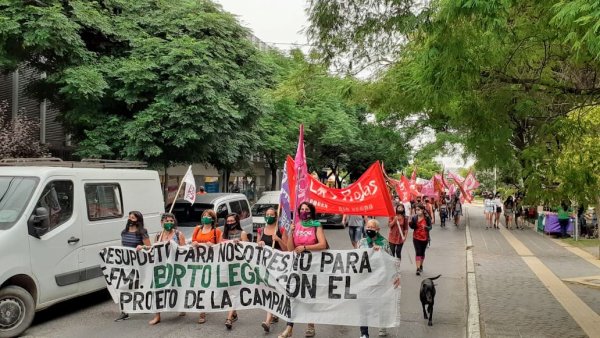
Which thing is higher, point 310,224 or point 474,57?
point 474,57

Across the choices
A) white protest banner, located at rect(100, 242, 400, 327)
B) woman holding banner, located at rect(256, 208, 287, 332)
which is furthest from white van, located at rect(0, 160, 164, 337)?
woman holding banner, located at rect(256, 208, 287, 332)

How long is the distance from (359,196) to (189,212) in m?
4.59

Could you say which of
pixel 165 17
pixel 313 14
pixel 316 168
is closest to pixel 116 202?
pixel 313 14

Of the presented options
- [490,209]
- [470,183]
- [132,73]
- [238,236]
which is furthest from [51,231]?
[470,183]

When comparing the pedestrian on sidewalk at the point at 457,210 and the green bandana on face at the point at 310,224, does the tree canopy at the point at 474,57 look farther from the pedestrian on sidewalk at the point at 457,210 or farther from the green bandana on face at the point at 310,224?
the pedestrian on sidewalk at the point at 457,210

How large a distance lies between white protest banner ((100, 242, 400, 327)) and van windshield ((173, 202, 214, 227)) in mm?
5077

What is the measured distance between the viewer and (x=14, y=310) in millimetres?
7152

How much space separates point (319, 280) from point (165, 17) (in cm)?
1279

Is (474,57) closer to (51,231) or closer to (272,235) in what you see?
(272,235)

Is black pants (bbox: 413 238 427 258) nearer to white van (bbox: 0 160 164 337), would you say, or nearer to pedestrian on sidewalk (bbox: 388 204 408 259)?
pedestrian on sidewalk (bbox: 388 204 408 259)

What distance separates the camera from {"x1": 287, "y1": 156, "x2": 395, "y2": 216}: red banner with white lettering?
398 inches

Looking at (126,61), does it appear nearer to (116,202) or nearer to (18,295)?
(116,202)

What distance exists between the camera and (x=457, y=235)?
25125mm

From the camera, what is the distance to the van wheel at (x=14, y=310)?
23.0ft
